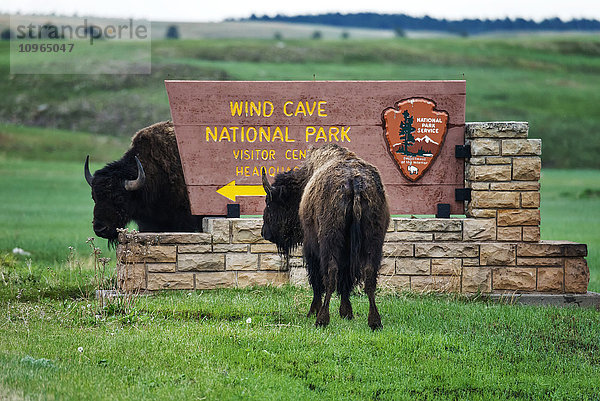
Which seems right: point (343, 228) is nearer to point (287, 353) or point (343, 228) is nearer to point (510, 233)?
point (287, 353)

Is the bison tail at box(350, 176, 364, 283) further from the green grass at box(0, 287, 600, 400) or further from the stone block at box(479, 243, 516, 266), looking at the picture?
the stone block at box(479, 243, 516, 266)

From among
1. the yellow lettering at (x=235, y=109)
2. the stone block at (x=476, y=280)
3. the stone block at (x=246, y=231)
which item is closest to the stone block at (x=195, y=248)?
the stone block at (x=246, y=231)

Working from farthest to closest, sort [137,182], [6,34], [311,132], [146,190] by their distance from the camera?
1. [6,34]
2. [146,190]
3. [137,182]
4. [311,132]

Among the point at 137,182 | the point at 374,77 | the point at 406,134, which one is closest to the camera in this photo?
the point at 406,134

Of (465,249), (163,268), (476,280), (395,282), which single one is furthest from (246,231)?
(476,280)

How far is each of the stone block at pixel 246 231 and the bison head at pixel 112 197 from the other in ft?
6.02

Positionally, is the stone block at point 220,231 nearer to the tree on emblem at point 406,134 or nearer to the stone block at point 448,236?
the tree on emblem at point 406,134

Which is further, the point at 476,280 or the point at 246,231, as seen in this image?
the point at 246,231

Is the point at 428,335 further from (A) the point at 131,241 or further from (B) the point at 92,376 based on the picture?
(A) the point at 131,241

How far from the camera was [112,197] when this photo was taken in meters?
12.5

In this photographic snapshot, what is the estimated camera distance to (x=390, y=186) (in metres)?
11.6

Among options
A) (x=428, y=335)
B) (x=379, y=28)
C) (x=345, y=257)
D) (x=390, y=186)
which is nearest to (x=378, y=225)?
(x=345, y=257)

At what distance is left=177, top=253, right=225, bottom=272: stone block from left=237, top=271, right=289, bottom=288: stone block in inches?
12.3

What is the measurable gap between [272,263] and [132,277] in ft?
6.26
